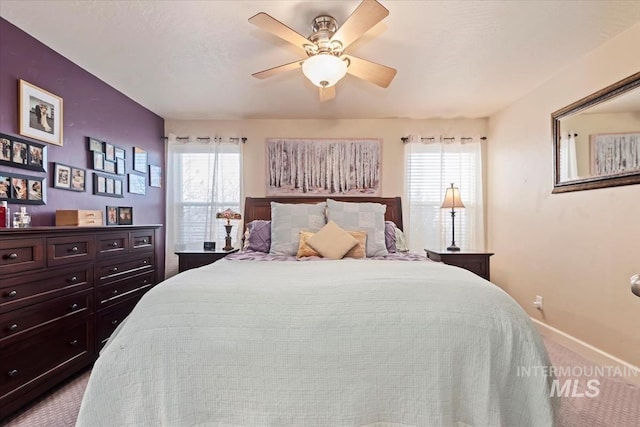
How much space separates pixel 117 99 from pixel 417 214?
358 cm

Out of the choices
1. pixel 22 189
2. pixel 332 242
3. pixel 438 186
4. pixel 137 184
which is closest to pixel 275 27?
pixel 332 242

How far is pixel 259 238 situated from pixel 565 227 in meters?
2.72

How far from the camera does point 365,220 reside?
298 centimetres

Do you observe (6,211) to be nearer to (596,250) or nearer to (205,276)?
(205,276)

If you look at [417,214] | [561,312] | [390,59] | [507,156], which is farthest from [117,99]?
[561,312]

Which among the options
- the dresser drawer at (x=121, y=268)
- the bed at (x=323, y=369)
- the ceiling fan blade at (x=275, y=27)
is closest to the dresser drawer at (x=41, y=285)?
the dresser drawer at (x=121, y=268)

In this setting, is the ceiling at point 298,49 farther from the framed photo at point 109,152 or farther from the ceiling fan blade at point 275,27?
the framed photo at point 109,152

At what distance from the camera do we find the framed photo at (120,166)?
126 inches

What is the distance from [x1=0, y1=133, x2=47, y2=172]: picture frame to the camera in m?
2.05

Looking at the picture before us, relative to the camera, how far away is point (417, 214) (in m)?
4.06

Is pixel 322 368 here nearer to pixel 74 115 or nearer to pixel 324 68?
pixel 324 68

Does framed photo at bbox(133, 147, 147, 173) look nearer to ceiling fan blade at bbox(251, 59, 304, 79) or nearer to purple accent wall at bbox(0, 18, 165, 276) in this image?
purple accent wall at bbox(0, 18, 165, 276)

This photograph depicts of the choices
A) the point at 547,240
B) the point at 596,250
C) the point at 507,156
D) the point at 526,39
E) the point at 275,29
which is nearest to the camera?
the point at 275,29

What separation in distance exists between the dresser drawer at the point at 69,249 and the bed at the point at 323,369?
1.11 metres
